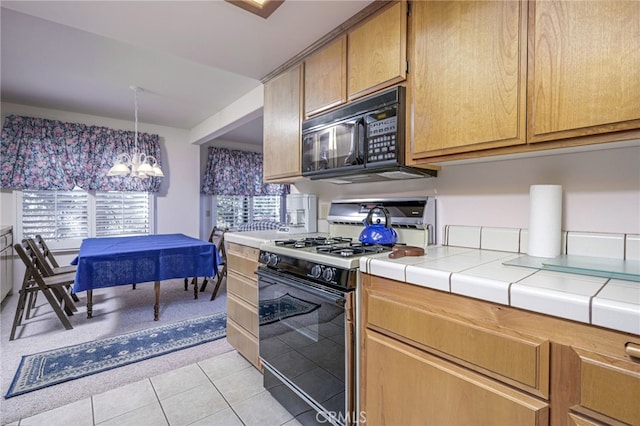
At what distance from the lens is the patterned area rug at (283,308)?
152 cm

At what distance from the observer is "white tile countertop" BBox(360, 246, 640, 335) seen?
0.71 metres

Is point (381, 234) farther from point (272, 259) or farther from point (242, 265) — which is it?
point (242, 265)

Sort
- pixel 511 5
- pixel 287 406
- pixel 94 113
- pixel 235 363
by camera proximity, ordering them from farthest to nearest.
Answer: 1. pixel 94 113
2. pixel 235 363
3. pixel 287 406
4. pixel 511 5

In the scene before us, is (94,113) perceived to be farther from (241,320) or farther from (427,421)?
(427,421)

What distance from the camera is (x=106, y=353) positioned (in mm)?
2355

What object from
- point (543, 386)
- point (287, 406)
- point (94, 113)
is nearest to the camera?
point (543, 386)

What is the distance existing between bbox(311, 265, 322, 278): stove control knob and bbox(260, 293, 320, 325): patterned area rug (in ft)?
0.46

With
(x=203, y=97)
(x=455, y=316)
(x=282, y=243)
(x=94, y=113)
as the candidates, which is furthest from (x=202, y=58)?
(x=94, y=113)

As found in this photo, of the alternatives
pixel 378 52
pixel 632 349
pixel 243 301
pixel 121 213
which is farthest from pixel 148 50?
pixel 632 349

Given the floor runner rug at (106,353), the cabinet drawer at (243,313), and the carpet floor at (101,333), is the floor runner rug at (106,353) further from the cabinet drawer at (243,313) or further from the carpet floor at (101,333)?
the cabinet drawer at (243,313)

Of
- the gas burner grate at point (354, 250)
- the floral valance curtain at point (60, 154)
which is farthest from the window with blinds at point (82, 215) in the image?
the gas burner grate at point (354, 250)

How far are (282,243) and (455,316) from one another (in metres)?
1.06

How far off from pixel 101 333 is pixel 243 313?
1582mm

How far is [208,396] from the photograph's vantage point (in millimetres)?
1833
